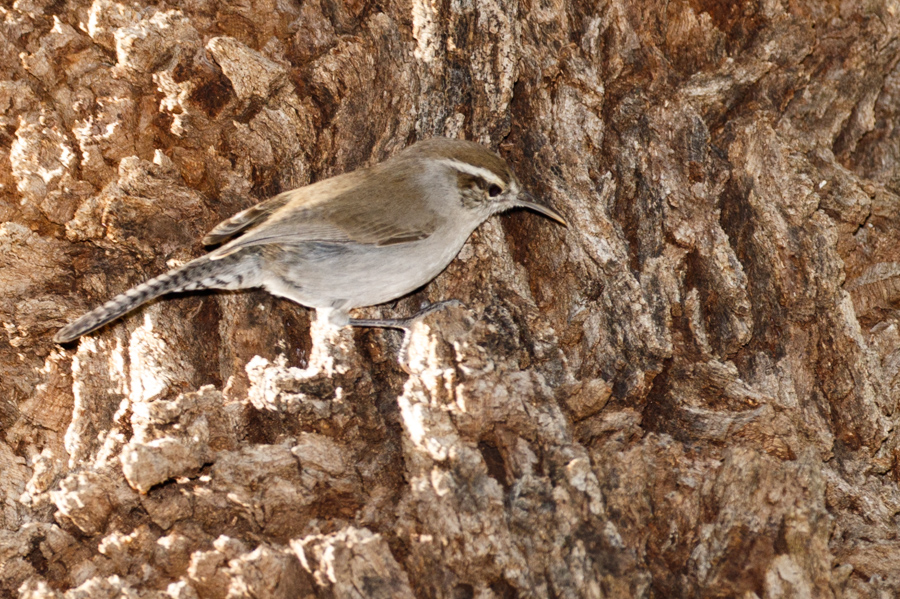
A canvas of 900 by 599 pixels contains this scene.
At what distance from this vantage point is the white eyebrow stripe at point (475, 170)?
13.8ft

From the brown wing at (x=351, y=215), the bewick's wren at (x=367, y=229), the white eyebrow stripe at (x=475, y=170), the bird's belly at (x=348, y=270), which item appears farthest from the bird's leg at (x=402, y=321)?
the white eyebrow stripe at (x=475, y=170)

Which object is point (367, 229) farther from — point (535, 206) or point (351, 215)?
point (535, 206)

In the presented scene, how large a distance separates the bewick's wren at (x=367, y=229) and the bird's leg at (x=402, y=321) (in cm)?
2

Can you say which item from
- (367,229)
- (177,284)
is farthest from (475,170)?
(177,284)

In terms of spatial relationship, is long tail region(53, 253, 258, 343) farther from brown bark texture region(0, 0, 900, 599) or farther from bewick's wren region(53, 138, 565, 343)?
brown bark texture region(0, 0, 900, 599)

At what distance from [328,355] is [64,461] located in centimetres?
144

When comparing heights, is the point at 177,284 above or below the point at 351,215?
below

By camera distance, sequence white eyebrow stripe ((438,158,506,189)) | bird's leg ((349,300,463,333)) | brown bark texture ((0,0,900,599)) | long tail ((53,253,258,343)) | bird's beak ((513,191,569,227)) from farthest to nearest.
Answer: white eyebrow stripe ((438,158,506,189))
bird's beak ((513,191,569,227))
bird's leg ((349,300,463,333))
long tail ((53,253,258,343))
brown bark texture ((0,0,900,599))

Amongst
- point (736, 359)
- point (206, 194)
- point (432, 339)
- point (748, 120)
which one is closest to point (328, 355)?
point (432, 339)

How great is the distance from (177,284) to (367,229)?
1.09 meters

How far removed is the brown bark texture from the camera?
301 cm

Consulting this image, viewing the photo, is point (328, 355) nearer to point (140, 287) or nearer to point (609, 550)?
point (140, 287)

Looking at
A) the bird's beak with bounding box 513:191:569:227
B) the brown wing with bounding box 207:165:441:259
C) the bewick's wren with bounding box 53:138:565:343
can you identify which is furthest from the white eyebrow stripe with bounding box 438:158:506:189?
the brown wing with bounding box 207:165:441:259

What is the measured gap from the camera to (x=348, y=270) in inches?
165
